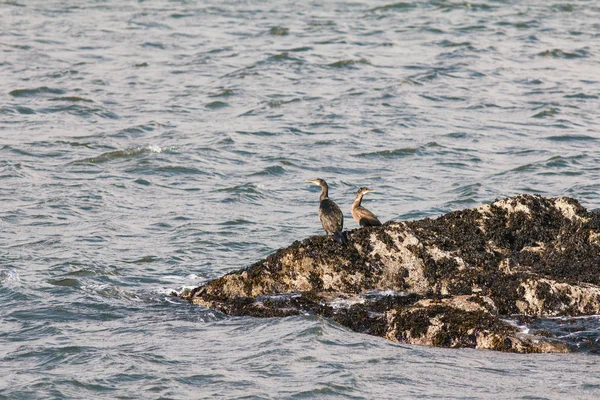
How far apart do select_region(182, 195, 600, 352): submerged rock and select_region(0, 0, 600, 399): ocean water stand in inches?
Answer: 10.1

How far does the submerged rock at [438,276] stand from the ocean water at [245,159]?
0.26 m

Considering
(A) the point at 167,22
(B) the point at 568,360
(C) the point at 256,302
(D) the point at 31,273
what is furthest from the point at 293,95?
(B) the point at 568,360

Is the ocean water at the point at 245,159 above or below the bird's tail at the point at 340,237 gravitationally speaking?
below

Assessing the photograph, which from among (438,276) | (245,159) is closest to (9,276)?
(438,276)

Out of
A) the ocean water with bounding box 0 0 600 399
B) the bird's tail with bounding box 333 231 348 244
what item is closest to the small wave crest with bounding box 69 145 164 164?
the ocean water with bounding box 0 0 600 399

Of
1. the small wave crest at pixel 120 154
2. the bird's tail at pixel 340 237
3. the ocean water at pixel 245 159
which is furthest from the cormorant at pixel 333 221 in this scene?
the small wave crest at pixel 120 154

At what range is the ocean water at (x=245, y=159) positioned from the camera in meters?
8.64

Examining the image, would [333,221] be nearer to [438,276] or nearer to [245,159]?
[438,276]

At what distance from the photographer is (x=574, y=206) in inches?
424

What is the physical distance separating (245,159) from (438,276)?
917cm

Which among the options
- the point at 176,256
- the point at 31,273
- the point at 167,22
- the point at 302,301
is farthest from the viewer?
the point at 167,22

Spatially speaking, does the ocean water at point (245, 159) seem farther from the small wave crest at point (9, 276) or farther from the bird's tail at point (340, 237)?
the bird's tail at point (340, 237)

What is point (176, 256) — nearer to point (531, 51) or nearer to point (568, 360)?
point (568, 360)

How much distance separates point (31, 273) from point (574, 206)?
6207 mm
